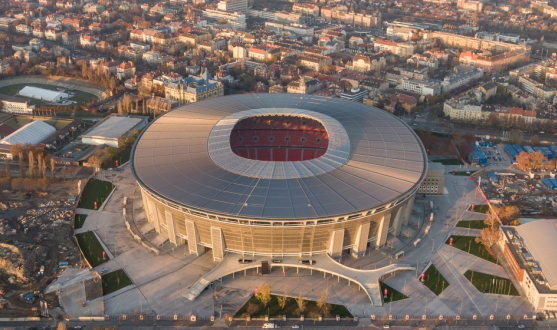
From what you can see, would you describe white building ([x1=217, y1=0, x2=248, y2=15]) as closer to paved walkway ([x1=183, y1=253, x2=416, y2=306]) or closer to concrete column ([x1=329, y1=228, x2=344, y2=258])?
paved walkway ([x1=183, y1=253, x2=416, y2=306])

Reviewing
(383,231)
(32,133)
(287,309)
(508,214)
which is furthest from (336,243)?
(32,133)

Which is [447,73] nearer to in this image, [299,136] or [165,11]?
[299,136]

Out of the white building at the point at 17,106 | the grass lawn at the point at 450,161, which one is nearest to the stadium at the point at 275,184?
the grass lawn at the point at 450,161

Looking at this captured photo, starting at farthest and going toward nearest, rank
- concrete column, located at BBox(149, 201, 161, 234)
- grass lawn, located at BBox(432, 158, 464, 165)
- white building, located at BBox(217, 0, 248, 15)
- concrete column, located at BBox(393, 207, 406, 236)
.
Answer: white building, located at BBox(217, 0, 248, 15) < grass lawn, located at BBox(432, 158, 464, 165) < concrete column, located at BBox(149, 201, 161, 234) < concrete column, located at BBox(393, 207, 406, 236)

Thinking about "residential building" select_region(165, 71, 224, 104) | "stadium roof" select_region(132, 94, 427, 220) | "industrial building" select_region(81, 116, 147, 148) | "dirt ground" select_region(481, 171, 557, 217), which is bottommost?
"dirt ground" select_region(481, 171, 557, 217)

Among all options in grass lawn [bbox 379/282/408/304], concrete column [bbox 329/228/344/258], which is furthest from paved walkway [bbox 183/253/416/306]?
concrete column [bbox 329/228/344/258]

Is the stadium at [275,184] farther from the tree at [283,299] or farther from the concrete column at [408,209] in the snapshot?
the tree at [283,299]

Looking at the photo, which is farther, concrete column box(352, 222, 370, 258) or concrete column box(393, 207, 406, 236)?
concrete column box(393, 207, 406, 236)
